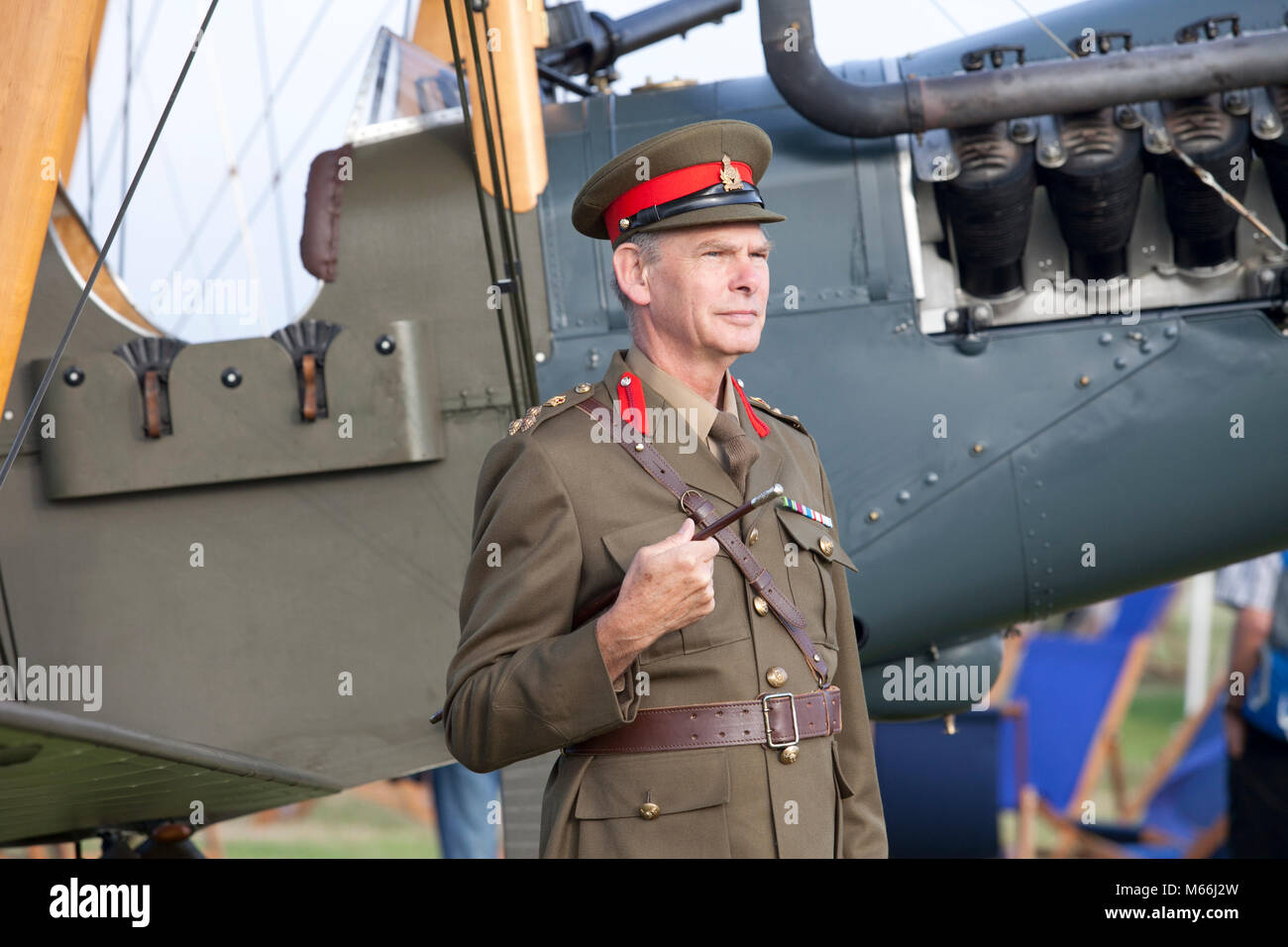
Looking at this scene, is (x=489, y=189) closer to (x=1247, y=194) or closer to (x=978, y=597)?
(x=978, y=597)

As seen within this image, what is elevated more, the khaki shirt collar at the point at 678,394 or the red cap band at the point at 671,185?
the red cap band at the point at 671,185

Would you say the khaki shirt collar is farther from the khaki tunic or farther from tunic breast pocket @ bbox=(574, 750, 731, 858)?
tunic breast pocket @ bbox=(574, 750, 731, 858)

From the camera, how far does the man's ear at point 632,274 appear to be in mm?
1958

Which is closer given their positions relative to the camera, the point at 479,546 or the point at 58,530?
the point at 479,546

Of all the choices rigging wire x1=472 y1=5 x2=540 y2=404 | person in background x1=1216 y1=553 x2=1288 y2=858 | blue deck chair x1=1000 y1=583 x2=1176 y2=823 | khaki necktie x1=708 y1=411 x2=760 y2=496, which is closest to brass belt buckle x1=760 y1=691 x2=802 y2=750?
khaki necktie x1=708 y1=411 x2=760 y2=496

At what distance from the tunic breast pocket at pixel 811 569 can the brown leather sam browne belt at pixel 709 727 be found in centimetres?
15

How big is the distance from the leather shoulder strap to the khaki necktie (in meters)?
0.08

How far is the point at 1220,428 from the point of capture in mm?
3646

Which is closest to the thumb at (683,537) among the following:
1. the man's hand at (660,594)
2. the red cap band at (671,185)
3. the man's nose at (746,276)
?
the man's hand at (660,594)

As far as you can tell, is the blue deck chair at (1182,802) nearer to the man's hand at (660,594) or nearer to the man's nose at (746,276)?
the man's nose at (746,276)

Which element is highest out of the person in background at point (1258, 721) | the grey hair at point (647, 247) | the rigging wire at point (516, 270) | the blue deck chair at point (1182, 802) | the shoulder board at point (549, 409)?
the rigging wire at point (516, 270)

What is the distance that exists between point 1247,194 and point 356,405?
237cm

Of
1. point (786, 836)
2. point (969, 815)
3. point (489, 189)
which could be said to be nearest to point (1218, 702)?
point (969, 815)

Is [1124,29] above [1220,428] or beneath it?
above
